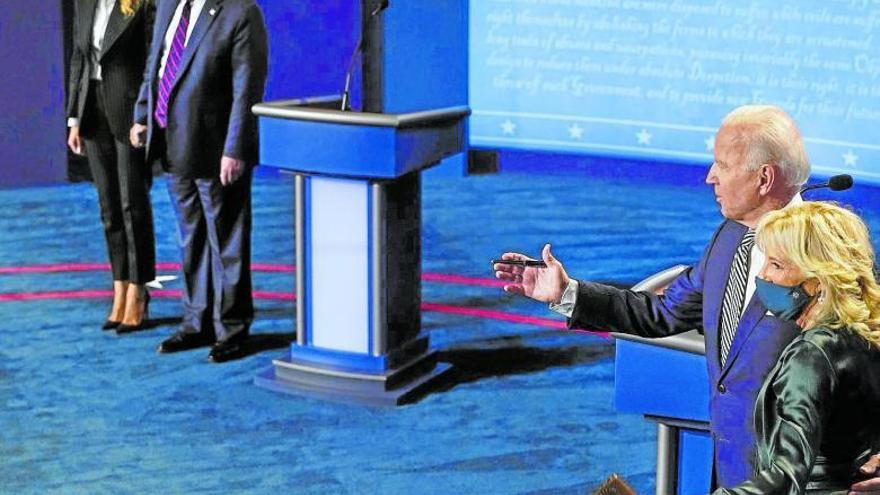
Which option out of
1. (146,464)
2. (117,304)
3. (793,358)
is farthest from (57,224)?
(793,358)

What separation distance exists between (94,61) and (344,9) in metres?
4.38

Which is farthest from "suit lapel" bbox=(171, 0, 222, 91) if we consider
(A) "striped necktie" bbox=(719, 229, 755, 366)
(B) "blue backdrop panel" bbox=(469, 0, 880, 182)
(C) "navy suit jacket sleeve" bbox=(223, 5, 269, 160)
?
(B) "blue backdrop panel" bbox=(469, 0, 880, 182)

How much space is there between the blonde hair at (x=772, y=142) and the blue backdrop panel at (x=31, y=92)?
8277 mm

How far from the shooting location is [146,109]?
6.05 meters

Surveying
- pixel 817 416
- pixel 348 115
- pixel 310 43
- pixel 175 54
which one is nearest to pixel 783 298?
pixel 817 416

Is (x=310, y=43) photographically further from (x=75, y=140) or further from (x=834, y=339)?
(x=834, y=339)

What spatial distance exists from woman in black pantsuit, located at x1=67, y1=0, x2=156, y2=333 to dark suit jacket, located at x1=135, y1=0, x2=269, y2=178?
0.88 ft

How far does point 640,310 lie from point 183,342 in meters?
3.42

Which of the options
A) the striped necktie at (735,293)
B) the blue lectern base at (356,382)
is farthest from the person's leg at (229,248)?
the striped necktie at (735,293)

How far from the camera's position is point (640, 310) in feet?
10.3

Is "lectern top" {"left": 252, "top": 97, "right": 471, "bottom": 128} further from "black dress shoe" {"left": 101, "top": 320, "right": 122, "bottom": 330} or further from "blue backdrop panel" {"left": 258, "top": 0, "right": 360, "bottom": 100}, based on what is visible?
"blue backdrop panel" {"left": 258, "top": 0, "right": 360, "bottom": 100}

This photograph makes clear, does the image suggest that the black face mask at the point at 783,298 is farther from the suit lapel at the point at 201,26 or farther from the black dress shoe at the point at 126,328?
the black dress shoe at the point at 126,328

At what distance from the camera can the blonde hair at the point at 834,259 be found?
2.44 metres

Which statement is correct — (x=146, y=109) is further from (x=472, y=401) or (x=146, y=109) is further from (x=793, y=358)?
(x=793, y=358)
